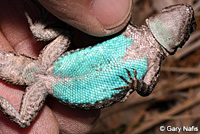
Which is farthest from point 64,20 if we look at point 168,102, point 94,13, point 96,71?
point 168,102

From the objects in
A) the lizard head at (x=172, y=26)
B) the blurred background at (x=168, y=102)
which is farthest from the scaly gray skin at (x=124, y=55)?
the blurred background at (x=168, y=102)

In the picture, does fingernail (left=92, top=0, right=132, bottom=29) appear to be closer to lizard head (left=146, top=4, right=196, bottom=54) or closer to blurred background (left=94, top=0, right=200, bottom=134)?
lizard head (left=146, top=4, right=196, bottom=54)

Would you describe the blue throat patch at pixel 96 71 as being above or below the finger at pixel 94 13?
below

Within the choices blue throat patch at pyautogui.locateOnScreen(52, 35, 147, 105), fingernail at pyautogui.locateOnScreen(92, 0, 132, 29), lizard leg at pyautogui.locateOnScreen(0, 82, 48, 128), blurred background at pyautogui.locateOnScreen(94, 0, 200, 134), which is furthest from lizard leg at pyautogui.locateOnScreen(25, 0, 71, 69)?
blurred background at pyautogui.locateOnScreen(94, 0, 200, 134)

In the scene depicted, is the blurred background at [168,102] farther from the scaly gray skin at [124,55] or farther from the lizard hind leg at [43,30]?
the lizard hind leg at [43,30]

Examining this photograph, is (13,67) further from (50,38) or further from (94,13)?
(94,13)

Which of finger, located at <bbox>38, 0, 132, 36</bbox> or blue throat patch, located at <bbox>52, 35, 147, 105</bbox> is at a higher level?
finger, located at <bbox>38, 0, 132, 36</bbox>

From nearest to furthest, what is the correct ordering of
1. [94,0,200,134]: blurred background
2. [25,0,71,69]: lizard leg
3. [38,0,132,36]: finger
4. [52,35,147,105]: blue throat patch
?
[38,0,132,36]: finger, [52,35,147,105]: blue throat patch, [25,0,71,69]: lizard leg, [94,0,200,134]: blurred background

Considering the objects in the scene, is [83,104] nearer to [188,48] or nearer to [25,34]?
[25,34]
